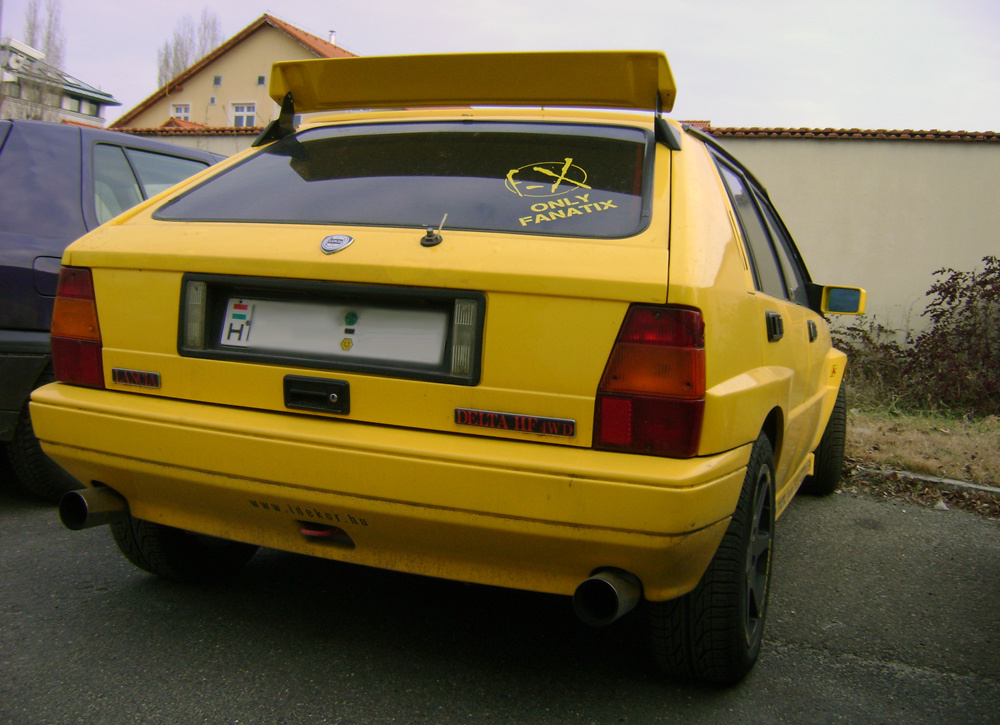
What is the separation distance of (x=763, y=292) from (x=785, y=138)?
35.1 ft

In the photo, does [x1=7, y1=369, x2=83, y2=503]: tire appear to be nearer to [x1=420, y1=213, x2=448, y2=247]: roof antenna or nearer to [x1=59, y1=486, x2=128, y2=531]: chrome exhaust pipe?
[x1=59, y1=486, x2=128, y2=531]: chrome exhaust pipe

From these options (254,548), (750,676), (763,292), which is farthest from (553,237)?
(254,548)

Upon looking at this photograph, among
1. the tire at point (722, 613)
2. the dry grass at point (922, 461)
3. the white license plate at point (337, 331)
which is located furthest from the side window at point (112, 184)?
the dry grass at point (922, 461)

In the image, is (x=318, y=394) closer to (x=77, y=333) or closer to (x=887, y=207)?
(x=77, y=333)

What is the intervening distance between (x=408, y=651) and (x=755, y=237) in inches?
70.1

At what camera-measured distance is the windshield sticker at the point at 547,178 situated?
7.30 ft

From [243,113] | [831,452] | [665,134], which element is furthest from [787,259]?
[243,113]

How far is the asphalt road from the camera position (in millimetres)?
2164

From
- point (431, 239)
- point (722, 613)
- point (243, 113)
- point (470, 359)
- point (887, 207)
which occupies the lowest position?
point (722, 613)

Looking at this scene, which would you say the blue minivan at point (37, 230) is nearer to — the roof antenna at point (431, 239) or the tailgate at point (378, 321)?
the tailgate at point (378, 321)

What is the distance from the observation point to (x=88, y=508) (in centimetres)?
221

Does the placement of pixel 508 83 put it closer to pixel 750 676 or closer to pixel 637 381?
pixel 637 381

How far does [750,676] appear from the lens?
2.48 metres

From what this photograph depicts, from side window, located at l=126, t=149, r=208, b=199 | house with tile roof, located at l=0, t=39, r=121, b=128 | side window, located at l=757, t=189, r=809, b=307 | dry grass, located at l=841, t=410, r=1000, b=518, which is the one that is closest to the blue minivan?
side window, located at l=126, t=149, r=208, b=199
